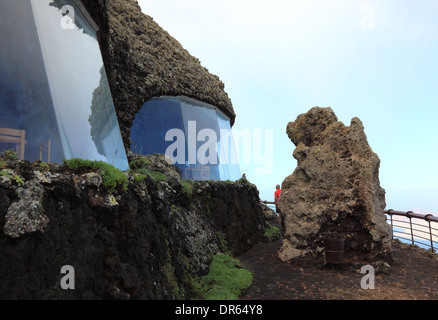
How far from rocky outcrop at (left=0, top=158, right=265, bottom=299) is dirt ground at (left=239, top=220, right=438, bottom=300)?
1.95m

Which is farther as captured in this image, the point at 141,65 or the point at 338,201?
the point at 141,65

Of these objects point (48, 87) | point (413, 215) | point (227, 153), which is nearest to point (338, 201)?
point (413, 215)

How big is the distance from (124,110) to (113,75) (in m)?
1.49

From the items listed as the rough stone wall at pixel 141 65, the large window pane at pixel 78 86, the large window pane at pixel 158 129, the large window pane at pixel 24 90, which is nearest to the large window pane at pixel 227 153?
the rough stone wall at pixel 141 65

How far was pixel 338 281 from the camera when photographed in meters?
7.61

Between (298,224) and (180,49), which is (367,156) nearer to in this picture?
(298,224)

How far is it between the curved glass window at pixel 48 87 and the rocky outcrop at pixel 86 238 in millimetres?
1047

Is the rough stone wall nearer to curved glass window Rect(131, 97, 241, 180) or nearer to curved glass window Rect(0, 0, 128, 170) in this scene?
curved glass window Rect(131, 97, 241, 180)

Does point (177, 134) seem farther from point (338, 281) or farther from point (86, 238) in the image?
point (86, 238)

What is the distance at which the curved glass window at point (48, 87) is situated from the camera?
4.68 meters

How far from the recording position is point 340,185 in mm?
9289

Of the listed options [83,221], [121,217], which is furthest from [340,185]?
[83,221]

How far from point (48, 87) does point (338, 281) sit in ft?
24.6

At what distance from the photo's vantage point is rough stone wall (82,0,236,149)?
Result: 1212 cm
